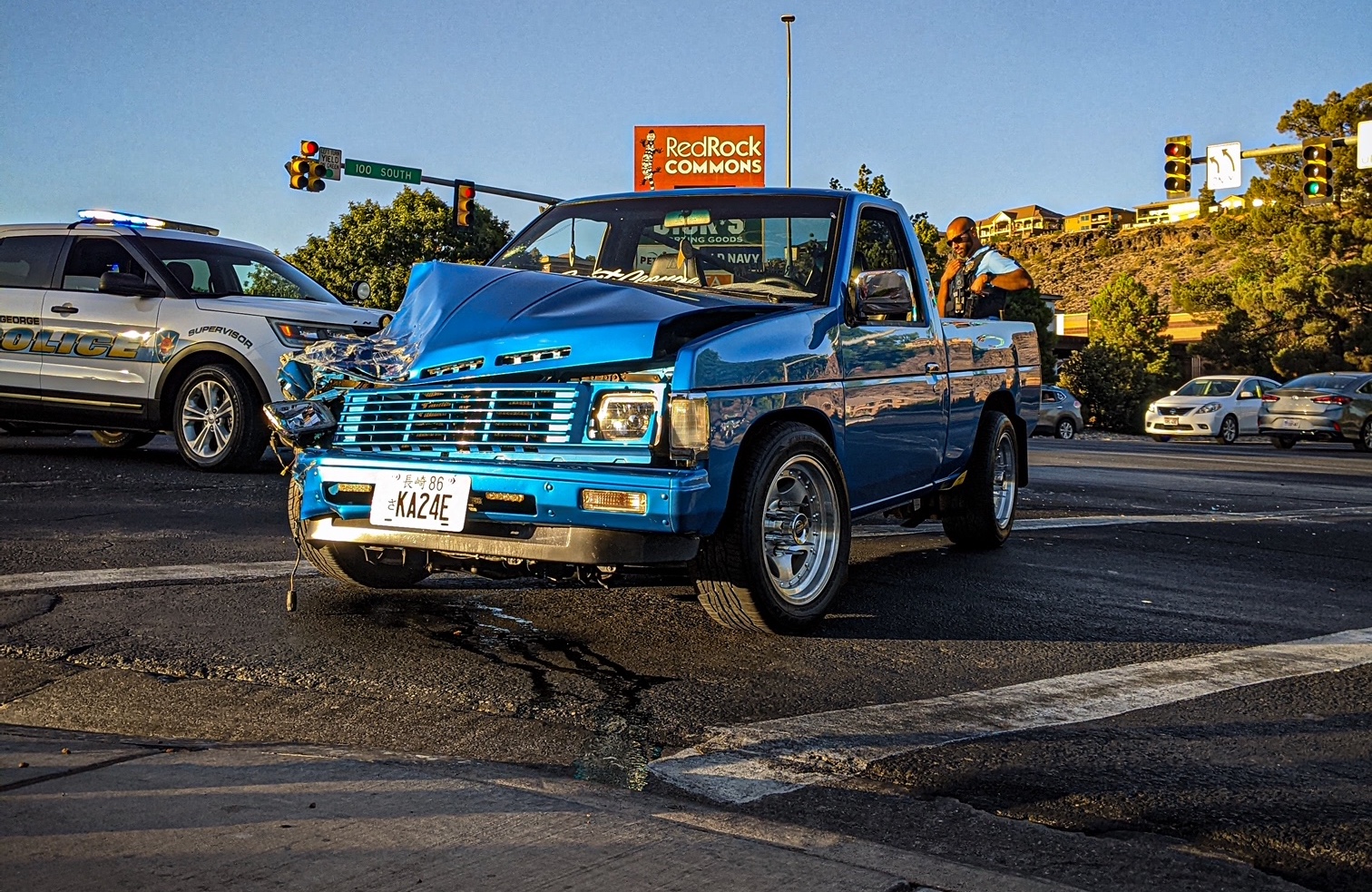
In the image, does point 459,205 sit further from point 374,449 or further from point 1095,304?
point 1095,304

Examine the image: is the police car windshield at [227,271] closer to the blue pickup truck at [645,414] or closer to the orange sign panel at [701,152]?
the blue pickup truck at [645,414]

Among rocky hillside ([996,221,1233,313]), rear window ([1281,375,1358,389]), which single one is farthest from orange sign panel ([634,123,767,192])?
rocky hillside ([996,221,1233,313])

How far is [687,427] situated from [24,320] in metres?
8.03

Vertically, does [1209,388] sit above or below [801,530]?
above

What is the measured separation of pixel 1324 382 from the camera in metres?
26.2

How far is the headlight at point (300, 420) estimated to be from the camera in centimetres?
547

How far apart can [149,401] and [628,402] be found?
22.4ft

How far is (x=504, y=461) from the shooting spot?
493 cm

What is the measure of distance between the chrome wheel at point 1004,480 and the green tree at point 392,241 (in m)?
38.6

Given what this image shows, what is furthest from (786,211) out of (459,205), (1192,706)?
(459,205)

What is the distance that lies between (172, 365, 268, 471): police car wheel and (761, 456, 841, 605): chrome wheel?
19.9 feet

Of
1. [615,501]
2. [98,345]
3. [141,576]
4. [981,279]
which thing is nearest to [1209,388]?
[981,279]

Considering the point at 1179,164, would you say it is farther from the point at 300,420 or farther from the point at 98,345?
the point at 300,420

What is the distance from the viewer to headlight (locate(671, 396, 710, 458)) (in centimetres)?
479
